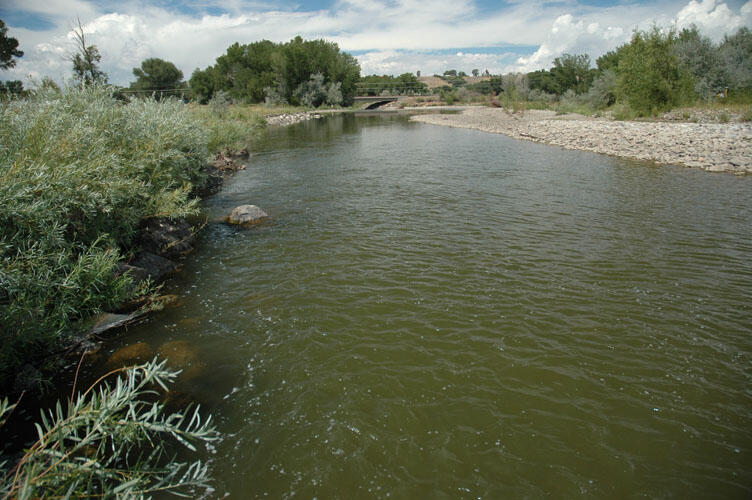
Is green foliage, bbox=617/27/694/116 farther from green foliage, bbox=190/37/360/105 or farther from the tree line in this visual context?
green foliage, bbox=190/37/360/105

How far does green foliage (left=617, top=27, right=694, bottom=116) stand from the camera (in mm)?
41406

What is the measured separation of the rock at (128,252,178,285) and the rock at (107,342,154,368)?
9.20 ft

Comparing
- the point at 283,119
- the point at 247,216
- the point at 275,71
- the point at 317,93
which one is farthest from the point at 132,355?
the point at 275,71

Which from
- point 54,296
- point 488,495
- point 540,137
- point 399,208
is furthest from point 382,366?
point 540,137

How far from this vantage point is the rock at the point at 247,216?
654 inches

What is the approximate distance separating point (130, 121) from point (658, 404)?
655 inches

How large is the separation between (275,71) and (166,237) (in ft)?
397

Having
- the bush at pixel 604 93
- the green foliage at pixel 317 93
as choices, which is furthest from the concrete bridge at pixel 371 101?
the bush at pixel 604 93

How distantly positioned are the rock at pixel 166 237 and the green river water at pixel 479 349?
709 millimetres

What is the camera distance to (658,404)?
665cm

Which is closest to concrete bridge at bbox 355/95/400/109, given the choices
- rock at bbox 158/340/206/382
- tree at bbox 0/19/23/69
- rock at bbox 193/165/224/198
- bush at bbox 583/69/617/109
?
bush at bbox 583/69/617/109

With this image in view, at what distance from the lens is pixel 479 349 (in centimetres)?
816

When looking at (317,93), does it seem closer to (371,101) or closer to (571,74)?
(371,101)

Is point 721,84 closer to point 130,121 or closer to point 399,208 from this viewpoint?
point 399,208
